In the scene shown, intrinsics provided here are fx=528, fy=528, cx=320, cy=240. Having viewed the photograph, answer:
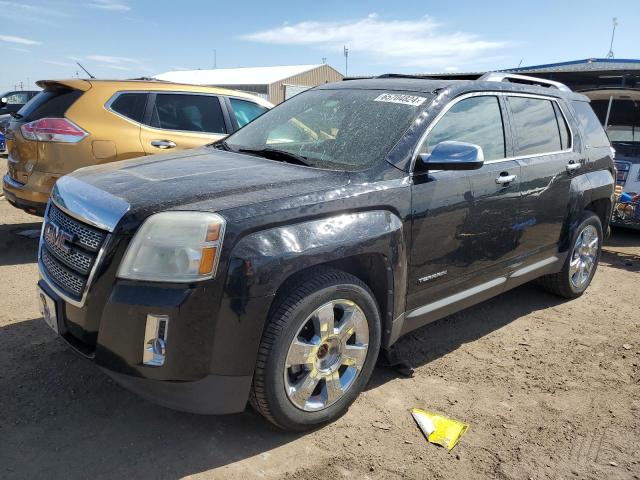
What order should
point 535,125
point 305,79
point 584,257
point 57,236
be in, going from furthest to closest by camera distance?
point 305,79
point 584,257
point 535,125
point 57,236

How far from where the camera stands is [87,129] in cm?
530

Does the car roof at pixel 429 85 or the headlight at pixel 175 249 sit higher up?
the car roof at pixel 429 85

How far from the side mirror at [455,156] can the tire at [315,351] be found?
32.7 inches

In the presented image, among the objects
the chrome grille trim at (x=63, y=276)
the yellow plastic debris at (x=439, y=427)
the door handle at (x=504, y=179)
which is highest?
the door handle at (x=504, y=179)

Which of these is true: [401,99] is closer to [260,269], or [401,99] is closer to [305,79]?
[260,269]

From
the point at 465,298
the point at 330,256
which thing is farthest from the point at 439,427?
the point at 330,256

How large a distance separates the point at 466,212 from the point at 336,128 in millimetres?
985

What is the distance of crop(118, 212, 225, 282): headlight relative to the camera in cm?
225

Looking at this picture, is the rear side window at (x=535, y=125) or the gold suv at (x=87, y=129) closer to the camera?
the rear side window at (x=535, y=125)

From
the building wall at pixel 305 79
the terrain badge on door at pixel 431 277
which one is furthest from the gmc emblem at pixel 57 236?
the building wall at pixel 305 79

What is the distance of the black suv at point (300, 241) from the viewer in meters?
2.29

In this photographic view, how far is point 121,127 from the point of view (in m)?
5.52

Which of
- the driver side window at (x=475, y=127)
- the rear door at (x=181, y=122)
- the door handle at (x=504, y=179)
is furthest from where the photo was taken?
the rear door at (x=181, y=122)

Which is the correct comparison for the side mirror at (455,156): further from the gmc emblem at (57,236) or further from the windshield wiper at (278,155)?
the gmc emblem at (57,236)
